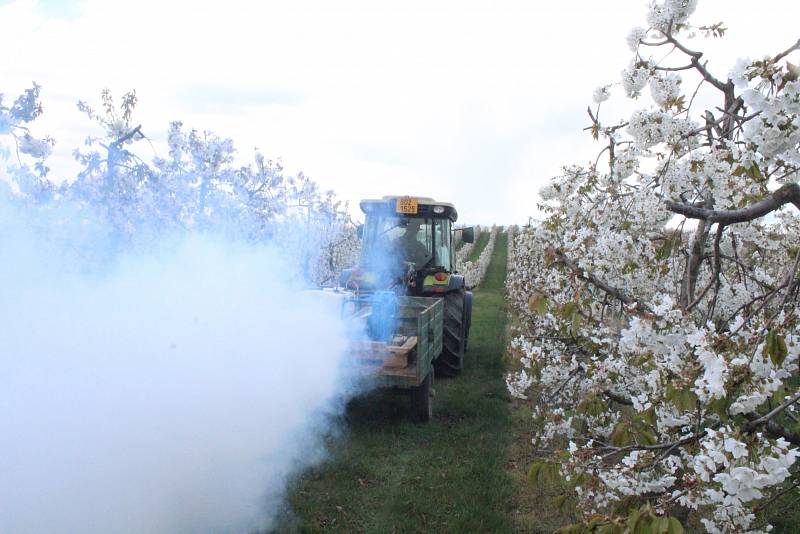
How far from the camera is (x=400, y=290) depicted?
9.28m

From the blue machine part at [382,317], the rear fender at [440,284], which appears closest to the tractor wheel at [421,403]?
the blue machine part at [382,317]

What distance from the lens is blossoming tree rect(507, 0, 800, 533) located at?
2.35 m

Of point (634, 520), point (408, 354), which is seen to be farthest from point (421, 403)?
point (634, 520)

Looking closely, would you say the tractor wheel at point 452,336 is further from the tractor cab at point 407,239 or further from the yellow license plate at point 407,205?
the yellow license plate at point 407,205

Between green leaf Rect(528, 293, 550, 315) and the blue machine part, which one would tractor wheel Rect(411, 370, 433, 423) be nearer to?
the blue machine part

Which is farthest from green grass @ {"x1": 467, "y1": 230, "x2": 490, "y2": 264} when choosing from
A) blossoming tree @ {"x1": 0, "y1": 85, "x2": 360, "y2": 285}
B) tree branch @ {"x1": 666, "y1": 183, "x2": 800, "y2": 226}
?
tree branch @ {"x1": 666, "y1": 183, "x2": 800, "y2": 226}

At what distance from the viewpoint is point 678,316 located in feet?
10.1

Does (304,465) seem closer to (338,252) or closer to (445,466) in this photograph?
(445,466)

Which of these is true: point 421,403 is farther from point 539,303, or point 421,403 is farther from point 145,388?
point 539,303

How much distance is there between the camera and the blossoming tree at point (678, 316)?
2348 millimetres

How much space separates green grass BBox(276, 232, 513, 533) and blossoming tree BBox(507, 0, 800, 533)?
2.51 ft

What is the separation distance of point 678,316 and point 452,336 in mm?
6578

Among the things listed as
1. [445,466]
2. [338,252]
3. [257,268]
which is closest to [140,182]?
[257,268]

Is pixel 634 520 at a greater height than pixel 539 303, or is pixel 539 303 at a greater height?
pixel 539 303
